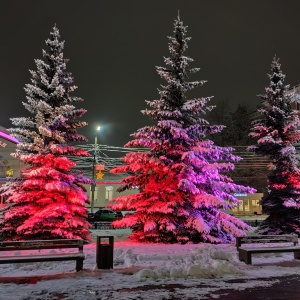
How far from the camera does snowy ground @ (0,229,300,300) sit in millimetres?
7977

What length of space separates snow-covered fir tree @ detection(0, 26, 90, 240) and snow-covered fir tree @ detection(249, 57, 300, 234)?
1028cm

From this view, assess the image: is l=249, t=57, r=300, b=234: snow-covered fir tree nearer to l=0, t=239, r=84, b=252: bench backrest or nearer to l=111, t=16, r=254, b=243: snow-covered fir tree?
l=111, t=16, r=254, b=243: snow-covered fir tree

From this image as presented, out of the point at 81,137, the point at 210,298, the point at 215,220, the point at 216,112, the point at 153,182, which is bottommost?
the point at 210,298

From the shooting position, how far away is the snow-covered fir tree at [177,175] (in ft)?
54.2

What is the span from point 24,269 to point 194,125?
10.4 m

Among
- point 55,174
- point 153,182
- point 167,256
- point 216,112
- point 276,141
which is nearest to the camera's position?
point 167,256

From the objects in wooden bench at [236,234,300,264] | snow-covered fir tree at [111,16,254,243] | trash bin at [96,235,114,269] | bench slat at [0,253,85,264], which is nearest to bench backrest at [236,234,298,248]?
wooden bench at [236,234,300,264]

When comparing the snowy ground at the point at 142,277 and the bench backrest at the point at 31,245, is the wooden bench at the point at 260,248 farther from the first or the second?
the bench backrest at the point at 31,245

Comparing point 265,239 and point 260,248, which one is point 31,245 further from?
point 265,239

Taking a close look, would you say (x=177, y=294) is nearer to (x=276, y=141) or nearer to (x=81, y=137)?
(x=81, y=137)

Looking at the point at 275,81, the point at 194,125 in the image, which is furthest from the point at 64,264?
the point at 275,81

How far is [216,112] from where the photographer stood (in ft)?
178

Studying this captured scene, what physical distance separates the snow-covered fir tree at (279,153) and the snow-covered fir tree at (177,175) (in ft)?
13.0

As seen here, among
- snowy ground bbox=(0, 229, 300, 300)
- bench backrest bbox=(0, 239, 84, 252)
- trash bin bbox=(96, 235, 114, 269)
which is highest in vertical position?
bench backrest bbox=(0, 239, 84, 252)
